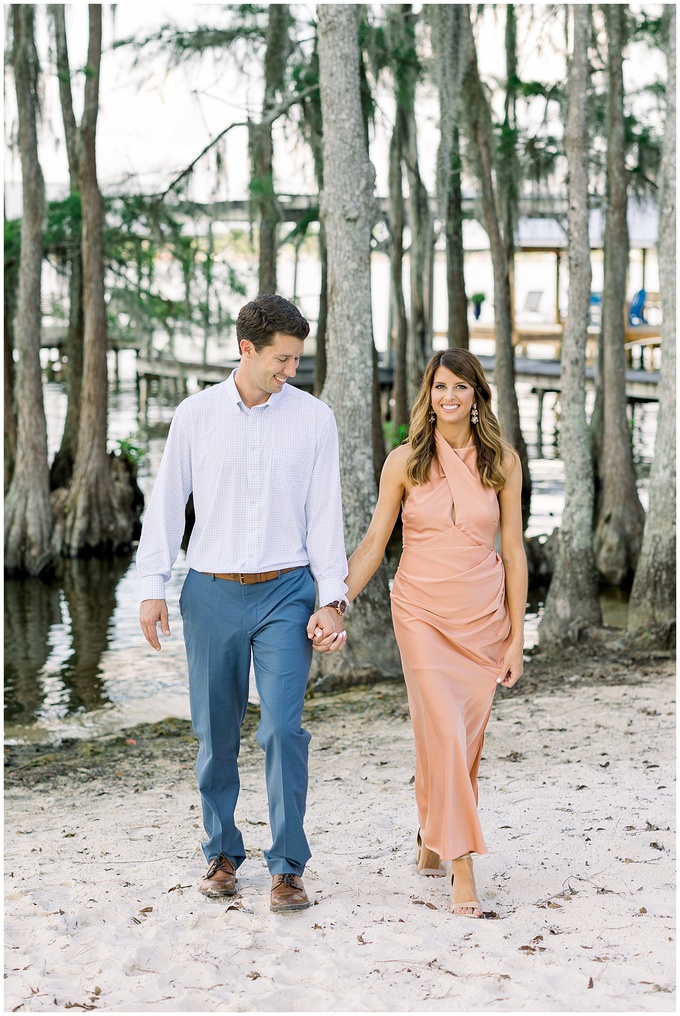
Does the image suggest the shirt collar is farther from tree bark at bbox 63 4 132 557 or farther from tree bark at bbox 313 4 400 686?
tree bark at bbox 63 4 132 557

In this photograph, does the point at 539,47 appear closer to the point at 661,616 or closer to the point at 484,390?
the point at 661,616

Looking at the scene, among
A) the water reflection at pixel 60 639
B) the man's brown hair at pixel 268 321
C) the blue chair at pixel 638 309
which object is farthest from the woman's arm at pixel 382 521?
the blue chair at pixel 638 309

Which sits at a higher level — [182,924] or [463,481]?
[463,481]

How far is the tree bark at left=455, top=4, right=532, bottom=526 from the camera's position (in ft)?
→ 56.6

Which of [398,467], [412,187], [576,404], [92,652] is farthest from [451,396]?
[412,187]

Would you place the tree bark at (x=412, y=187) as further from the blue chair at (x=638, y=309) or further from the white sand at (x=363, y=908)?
A: the white sand at (x=363, y=908)

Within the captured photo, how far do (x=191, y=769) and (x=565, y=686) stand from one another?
2824mm

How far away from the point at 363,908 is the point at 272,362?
1.85m

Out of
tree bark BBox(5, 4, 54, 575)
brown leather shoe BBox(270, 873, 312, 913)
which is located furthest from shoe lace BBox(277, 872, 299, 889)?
tree bark BBox(5, 4, 54, 575)

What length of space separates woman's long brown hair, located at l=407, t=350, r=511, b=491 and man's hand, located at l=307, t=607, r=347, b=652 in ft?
2.12

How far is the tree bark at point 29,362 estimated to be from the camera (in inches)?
654

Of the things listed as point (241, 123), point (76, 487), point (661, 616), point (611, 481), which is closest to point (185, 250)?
point (241, 123)

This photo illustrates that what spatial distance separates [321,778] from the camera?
250 inches

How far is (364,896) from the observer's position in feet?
13.8
